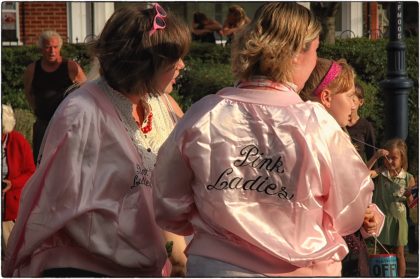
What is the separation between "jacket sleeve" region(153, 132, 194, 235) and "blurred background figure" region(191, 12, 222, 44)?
1108cm

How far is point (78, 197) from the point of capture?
3977 mm

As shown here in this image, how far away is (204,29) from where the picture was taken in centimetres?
1516

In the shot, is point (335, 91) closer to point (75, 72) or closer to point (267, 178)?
point (267, 178)

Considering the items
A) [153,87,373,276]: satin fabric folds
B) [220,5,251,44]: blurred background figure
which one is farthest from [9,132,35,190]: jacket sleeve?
[220,5,251,44]: blurred background figure

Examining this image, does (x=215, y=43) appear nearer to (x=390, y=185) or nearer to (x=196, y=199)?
(x=390, y=185)

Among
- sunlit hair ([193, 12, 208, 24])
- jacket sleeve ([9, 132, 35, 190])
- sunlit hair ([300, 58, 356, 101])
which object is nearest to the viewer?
sunlit hair ([300, 58, 356, 101])

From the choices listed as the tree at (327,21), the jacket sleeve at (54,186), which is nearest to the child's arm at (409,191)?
the jacket sleeve at (54,186)

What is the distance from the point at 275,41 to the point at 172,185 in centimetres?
66

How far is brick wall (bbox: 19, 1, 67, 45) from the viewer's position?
16.2 meters

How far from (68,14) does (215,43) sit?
2.94m

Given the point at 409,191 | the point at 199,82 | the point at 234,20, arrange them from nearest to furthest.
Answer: the point at 409,191, the point at 199,82, the point at 234,20

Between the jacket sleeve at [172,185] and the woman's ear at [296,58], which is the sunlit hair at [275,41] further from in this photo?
the jacket sleeve at [172,185]

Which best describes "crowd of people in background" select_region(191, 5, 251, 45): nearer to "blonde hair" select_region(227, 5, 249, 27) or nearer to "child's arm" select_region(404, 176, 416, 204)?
"blonde hair" select_region(227, 5, 249, 27)

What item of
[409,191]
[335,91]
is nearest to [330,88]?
[335,91]
